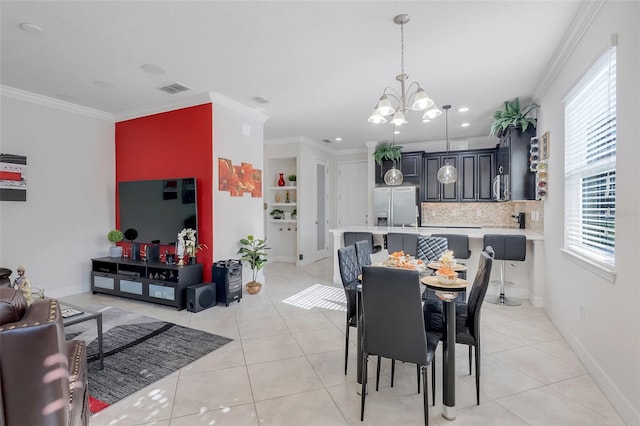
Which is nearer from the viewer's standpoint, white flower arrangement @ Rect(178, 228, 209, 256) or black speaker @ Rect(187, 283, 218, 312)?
black speaker @ Rect(187, 283, 218, 312)

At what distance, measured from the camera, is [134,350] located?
2.95 meters

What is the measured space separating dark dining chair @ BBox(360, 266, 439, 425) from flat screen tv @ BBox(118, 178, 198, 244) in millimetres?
3222

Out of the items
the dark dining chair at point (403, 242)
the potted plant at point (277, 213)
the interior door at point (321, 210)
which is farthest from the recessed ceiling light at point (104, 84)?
the interior door at point (321, 210)

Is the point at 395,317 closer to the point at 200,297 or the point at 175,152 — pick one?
the point at 200,297

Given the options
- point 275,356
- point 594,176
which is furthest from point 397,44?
point 275,356

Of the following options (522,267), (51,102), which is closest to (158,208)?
(51,102)

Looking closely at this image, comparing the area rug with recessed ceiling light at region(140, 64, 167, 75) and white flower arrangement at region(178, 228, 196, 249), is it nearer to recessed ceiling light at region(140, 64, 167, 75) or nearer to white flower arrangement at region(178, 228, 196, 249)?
white flower arrangement at region(178, 228, 196, 249)

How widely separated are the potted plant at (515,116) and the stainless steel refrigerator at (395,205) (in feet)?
8.46

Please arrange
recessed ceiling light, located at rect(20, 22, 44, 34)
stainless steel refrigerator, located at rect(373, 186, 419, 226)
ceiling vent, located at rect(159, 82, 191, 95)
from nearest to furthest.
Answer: recessed ceiling light, located at rect(20, 22, 44, 34), ceiling vent, located at rect(159, 82, 191, 95), stainless steel refrigerator, located at rect(373, 186, 419, 226)

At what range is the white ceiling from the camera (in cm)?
249

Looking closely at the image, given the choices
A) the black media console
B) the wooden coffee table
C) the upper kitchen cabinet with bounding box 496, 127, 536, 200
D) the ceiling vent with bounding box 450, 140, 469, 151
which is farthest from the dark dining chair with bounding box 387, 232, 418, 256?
the ceiling vent with bounding box 450, 140, 469, 151

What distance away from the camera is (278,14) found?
253cm

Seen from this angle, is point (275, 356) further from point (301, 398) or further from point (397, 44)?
point (397, 44)

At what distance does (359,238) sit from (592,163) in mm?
2956
